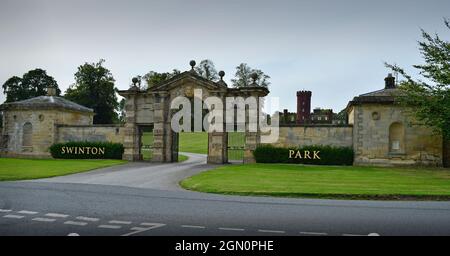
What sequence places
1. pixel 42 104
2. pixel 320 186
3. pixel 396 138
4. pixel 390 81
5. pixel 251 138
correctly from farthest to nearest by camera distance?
1. pixel 42 104
2. pixel 390 81
3. pixel 251 138
4. pixel 396 138
5. pixel 320 186

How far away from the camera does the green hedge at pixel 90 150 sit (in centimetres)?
3281

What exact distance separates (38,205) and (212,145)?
726 inches

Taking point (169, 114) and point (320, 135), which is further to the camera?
point (169, 114)

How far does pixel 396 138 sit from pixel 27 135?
28.8 meters

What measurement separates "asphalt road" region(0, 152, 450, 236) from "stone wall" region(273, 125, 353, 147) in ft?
48.4

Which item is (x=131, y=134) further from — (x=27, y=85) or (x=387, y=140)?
(x=27, y=85)

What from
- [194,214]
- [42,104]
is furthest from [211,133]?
[194,214]

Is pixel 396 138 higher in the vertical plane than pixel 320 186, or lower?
higher

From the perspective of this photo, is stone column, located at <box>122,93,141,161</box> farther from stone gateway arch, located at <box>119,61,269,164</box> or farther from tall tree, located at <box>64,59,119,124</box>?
tall tree, located at <box>64,59,119,124</box>

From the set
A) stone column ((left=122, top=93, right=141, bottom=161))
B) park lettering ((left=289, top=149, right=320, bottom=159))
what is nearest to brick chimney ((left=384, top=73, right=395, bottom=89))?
park lettering ((left=289, top=149, right=320, bottom=159))

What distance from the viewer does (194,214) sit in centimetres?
1075

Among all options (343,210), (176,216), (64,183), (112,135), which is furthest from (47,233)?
(112,135)
